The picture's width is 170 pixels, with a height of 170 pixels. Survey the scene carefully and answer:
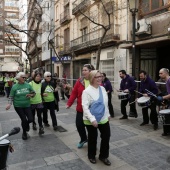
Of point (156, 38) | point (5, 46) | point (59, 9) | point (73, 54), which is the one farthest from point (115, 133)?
point (5, 46)

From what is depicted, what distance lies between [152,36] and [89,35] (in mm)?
7895

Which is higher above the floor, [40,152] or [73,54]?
[73,54]

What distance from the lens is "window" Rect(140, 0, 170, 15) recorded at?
11.7 metres

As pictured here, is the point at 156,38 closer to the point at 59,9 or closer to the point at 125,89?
the point at 125,89

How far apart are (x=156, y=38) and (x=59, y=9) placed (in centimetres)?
1907

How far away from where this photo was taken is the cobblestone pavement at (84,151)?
4.27 meters

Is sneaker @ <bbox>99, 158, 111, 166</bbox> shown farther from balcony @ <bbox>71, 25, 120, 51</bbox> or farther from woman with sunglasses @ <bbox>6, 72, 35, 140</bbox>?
balcony @ <bbox>71, 25, 120, 51</bbox>

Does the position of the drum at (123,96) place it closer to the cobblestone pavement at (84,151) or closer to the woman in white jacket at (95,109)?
the cobblestone pavement at (84,151)

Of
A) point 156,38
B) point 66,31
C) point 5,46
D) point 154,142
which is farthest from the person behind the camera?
point 5,46

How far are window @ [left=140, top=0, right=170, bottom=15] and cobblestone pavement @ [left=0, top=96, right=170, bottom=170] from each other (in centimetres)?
735

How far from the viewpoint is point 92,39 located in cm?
1855

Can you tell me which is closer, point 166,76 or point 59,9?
point 166,76

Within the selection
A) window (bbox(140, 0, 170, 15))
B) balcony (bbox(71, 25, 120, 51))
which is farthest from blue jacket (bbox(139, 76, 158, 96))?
balcony (bbox(71, 25, 120, 51))

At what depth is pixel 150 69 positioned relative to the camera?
13906mm
